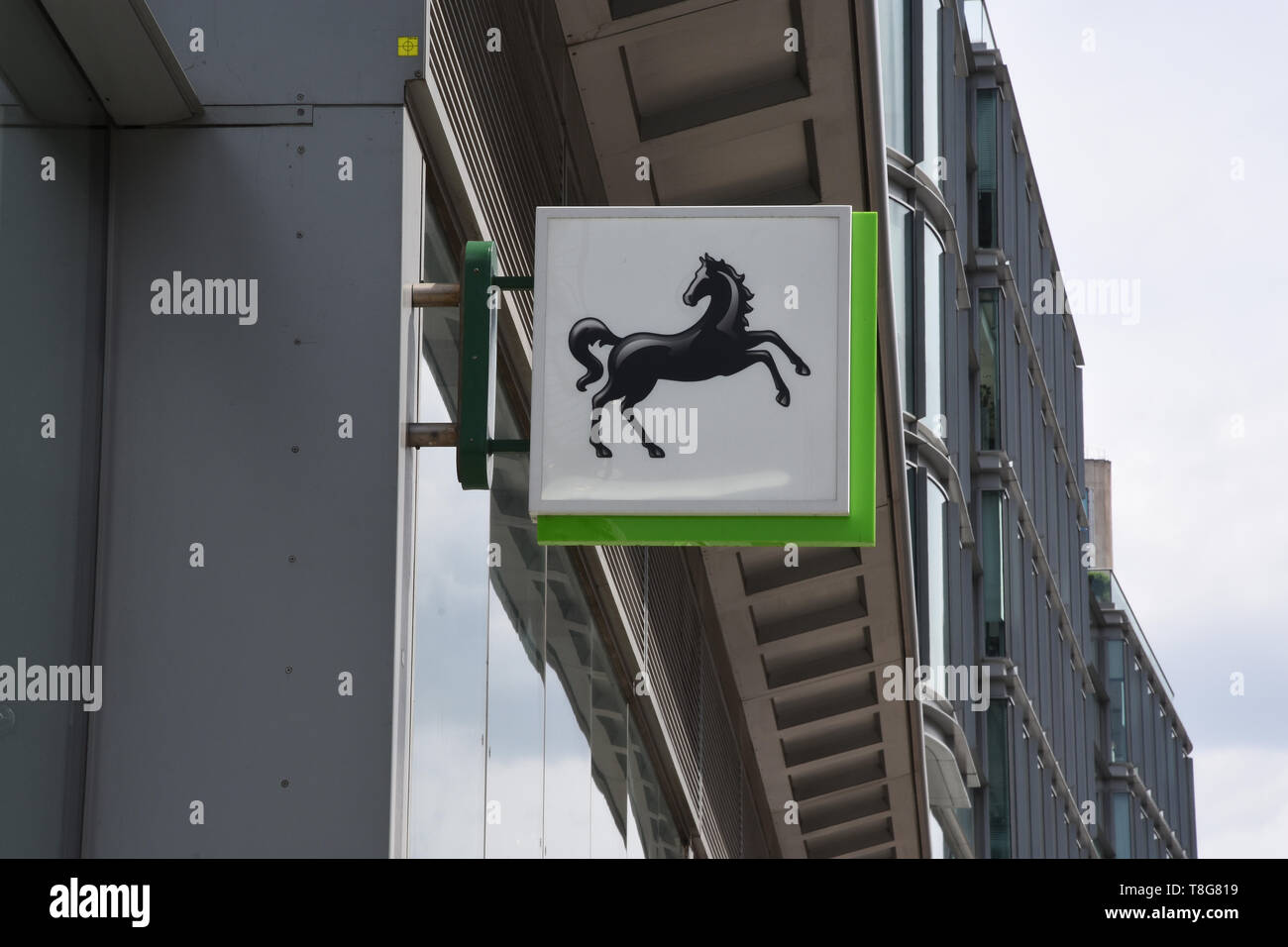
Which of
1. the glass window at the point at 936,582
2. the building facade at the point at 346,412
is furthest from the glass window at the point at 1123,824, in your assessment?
the building facade at the point at 346,412

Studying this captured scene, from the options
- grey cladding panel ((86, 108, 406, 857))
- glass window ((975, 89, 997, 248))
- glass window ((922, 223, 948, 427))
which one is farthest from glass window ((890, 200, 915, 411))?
grey cladding panel ((86, 108, 406, 857))

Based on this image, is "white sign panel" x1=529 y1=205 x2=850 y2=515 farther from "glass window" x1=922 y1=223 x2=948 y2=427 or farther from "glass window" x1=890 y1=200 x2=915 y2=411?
"glass window" x1=922 y1=223 x2=948 y2=427

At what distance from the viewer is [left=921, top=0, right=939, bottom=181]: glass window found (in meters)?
20.7

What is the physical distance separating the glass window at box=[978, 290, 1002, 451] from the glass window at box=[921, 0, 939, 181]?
5.34 m

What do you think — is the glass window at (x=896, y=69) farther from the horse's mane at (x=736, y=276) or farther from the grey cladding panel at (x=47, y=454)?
the grey cladding panel at (x=47, y=454)

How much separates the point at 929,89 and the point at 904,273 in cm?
291

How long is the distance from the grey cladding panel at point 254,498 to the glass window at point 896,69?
12.8 m

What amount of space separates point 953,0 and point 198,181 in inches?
780

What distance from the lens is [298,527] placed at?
17.9 ft

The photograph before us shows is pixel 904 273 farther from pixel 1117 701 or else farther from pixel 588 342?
pixel 1117 701

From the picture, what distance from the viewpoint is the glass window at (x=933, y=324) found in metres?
20.4

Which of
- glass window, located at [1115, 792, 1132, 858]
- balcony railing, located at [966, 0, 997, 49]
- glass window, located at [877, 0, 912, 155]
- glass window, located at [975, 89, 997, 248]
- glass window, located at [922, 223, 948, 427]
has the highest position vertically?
balcony railing, located at [966, 0, 997, 49]

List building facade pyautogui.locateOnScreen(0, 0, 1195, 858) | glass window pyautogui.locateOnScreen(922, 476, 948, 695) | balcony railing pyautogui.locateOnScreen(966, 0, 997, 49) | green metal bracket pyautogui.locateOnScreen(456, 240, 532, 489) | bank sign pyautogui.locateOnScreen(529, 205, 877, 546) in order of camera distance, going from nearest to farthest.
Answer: building facade pyautogui.locateOnScreen(0, 0, 1195, 858)
bank sign pyautogui.locateOnScreen(529, 205, 877, 546)
green metal bracket pyautogui.locateOnScreen(456, 240, 532, 489)
glass window pyautogui.locateOnScreen(922, 476, 948, 695)
balcony railing pyautogui.locateOnScreen(966, 0, 997, 49)

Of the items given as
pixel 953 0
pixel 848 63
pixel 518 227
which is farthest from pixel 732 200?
pixel 953 0
